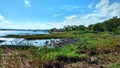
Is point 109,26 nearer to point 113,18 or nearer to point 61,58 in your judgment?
point 113,18

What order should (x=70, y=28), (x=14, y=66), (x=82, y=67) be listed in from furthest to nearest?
(x=70, y=28)
(x=82, y=67)
(x=14, y=66)

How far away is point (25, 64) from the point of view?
35.5 ft

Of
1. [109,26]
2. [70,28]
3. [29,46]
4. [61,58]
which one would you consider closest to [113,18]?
[109,26]

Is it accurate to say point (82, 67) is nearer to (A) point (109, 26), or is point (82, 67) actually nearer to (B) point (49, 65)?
(B) point (49, 65)

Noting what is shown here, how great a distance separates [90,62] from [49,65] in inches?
235

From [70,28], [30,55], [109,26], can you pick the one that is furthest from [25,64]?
[70,28]

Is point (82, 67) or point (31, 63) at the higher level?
point (31, 63)

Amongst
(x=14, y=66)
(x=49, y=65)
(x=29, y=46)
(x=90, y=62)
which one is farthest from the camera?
(x=90, y=62)

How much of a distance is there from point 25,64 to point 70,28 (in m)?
168

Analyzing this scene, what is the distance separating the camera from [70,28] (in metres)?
178

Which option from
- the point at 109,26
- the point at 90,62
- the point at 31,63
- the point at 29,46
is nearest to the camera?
the point at 31,63

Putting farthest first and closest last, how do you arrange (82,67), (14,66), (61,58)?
(61,58) → (82,67) → (14,66)

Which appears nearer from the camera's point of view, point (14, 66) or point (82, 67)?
point (14, 66)

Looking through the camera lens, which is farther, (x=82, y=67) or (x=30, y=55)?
(x=82, y=67)
